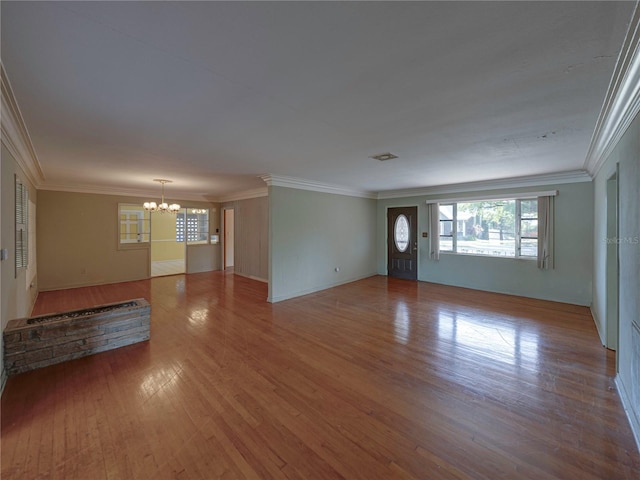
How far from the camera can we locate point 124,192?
7043 mm

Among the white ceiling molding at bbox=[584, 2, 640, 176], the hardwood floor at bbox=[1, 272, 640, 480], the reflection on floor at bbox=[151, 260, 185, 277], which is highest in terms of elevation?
the white ceiling molding at bbox=[584, 2, 640, 176]

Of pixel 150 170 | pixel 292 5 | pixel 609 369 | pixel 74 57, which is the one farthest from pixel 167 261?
pixel 609 369

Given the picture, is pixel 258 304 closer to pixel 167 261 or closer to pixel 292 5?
pixel 292 5

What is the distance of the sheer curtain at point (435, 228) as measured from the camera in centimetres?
678

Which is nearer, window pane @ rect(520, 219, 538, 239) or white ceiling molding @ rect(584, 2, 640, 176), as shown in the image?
white ceiling molding @ rect(584, 2, 640, 176)

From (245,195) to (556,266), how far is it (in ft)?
24.0

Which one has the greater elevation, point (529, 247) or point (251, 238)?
point (251, 238)

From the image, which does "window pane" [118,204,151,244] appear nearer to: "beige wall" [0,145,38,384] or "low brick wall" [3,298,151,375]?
"beige wall" [0,145,38,384]

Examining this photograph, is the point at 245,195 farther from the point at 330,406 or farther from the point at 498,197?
the point at 330,406

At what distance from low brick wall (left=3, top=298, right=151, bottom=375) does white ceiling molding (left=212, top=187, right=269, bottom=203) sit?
3909 mm

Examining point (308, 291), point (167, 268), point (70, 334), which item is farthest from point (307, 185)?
point (167, 268)

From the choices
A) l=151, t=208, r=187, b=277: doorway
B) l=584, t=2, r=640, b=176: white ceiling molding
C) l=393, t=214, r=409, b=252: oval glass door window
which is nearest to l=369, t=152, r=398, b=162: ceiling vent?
l=584, t=2, r=640, b=176: white ceiling molding

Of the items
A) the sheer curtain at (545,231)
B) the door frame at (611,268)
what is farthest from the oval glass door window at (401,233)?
the door frame at (611,268)

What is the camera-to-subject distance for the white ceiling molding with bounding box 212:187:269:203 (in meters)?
7.05
